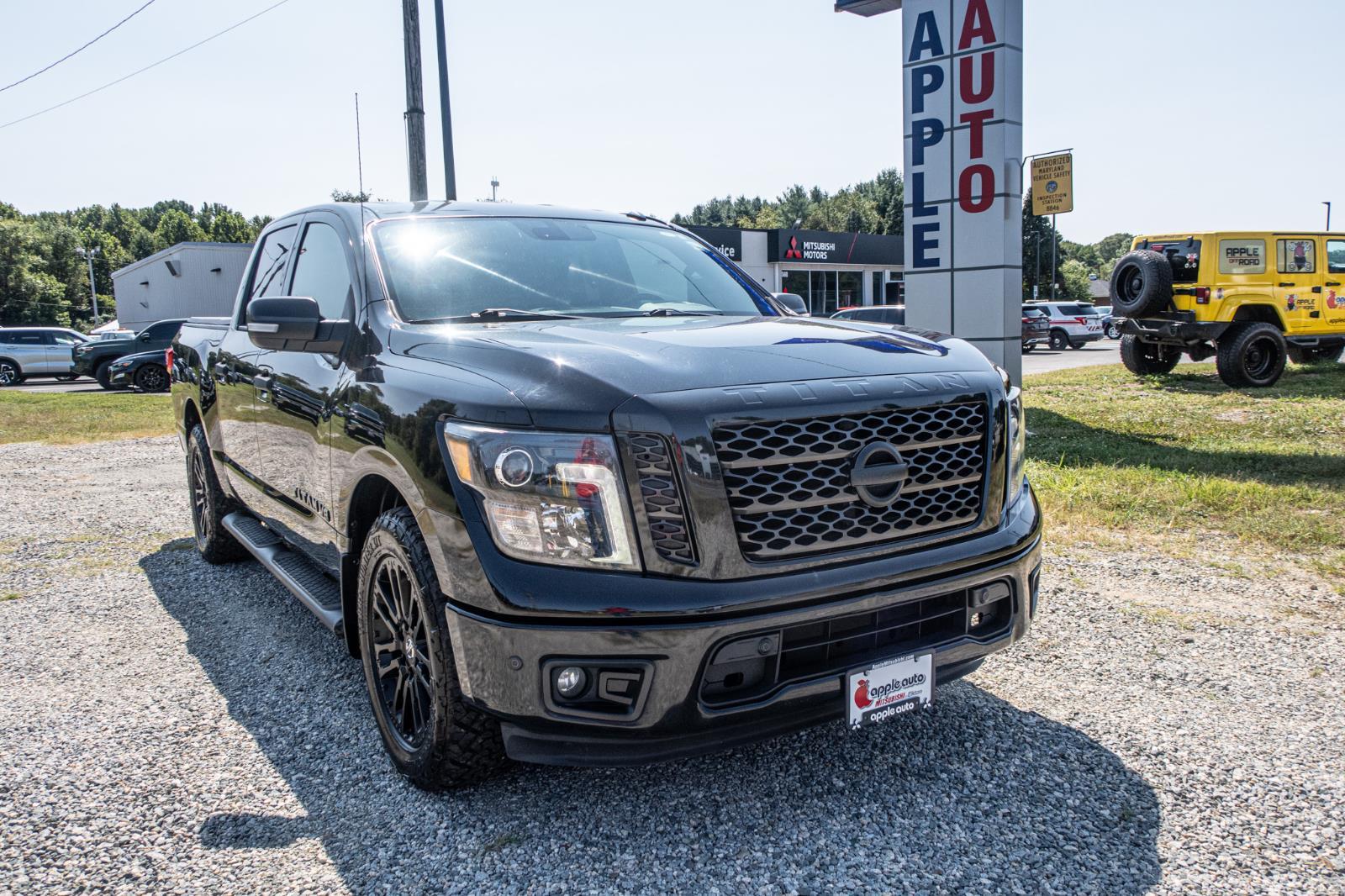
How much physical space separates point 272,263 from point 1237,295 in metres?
14.4

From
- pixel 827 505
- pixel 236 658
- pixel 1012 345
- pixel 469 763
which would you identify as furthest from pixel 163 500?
pixel 1012 345

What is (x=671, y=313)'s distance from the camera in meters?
3.69

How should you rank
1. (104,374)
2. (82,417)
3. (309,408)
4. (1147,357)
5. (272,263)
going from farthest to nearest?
(104,374) < (1147,357) < (82,417) < (272,263) < (309,408)

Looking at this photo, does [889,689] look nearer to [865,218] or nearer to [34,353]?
[34,353]

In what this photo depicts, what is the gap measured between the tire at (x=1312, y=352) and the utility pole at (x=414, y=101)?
13.5 meters

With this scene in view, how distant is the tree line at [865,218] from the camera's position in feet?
242

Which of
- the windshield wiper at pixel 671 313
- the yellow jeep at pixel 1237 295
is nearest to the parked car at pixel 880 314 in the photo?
the yellow jeep at pixel 1237 295

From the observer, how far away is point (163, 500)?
7.92 metres

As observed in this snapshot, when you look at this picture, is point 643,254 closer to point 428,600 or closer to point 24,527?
point 428,600

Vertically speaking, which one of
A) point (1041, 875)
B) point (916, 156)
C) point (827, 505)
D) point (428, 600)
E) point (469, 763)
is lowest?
point (1041, 875)

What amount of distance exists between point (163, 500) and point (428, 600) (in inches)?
250

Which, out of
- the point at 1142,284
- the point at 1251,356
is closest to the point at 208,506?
the point at 1142,284

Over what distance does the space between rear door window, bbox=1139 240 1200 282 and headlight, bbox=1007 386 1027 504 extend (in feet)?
44.6

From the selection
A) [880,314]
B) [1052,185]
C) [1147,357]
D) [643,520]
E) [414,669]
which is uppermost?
[1052,185]
